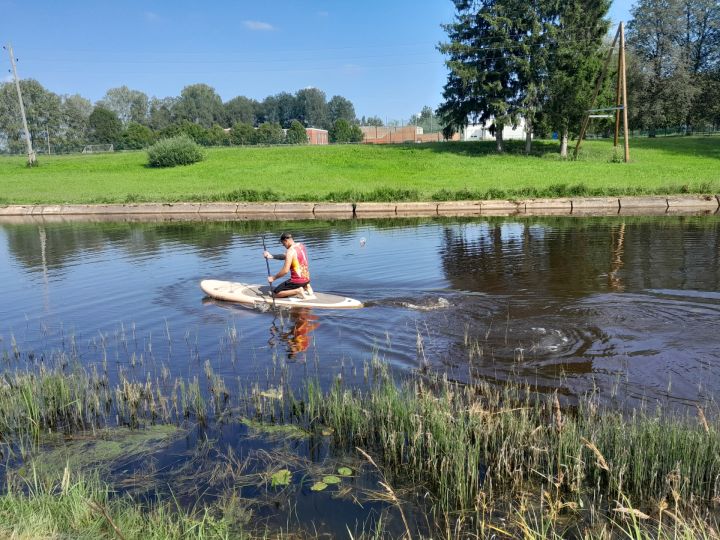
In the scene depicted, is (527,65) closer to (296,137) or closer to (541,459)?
(541,459)

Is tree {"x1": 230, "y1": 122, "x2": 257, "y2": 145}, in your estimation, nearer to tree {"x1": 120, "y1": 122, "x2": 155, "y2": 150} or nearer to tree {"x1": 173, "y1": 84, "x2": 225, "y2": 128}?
tree {"x1": 120, "y1": 122, "x2": 155, "y2": 150}

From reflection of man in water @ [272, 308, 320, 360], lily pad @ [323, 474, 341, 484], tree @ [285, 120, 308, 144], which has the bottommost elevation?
lily pad @ [323, 474, 341, 484]

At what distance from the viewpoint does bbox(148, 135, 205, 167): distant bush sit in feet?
165

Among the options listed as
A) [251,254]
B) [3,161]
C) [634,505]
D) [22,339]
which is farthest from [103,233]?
[3,161]

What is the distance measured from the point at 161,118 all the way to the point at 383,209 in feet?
379

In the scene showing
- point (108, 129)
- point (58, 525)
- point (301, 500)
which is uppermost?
point (108, 129)

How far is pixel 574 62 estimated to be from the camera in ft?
131

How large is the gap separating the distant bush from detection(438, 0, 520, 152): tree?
21.2 meters

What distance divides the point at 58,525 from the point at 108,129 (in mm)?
110308

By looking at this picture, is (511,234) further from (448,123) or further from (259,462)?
(448,123)

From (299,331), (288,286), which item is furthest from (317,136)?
(299,331)

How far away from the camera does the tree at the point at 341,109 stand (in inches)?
6277

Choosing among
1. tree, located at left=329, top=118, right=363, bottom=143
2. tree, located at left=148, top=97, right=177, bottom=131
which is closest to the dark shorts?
tree, located at left=329, top=118, right=363, bottom=143

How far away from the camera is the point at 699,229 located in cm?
2034
